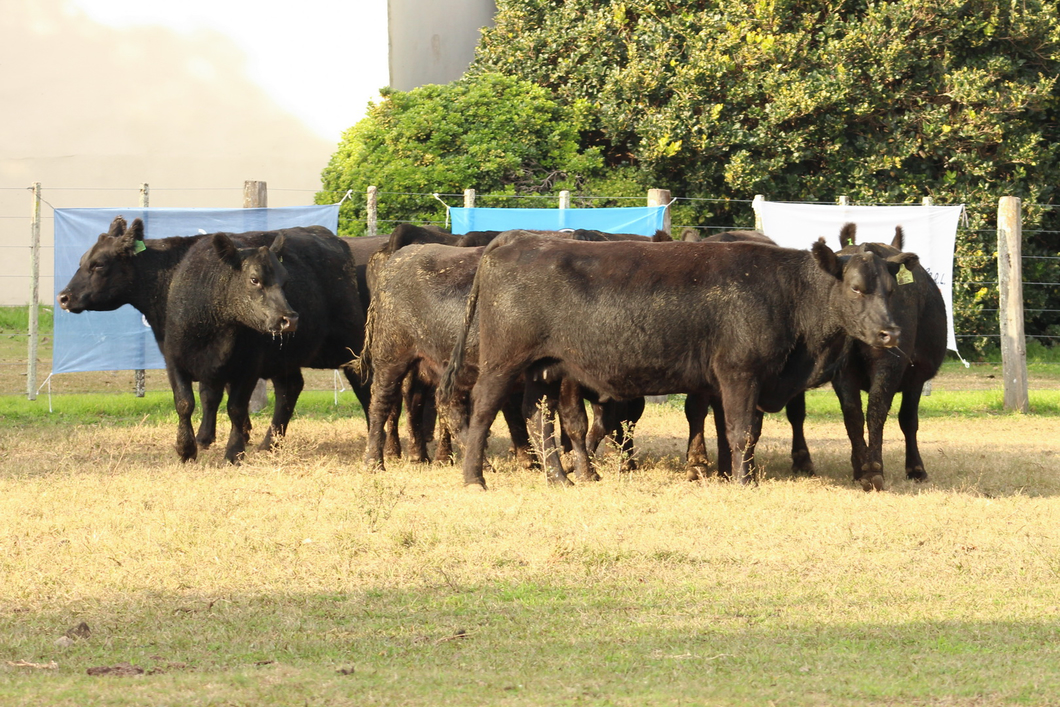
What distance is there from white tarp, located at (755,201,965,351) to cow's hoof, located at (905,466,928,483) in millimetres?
4935

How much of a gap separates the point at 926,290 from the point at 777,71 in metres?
9.94

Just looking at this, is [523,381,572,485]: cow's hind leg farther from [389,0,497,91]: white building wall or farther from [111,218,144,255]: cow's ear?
[389,0,497,91]: white building wall

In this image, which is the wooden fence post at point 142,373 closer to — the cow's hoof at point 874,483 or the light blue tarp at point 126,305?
the light blue tarp at point 126,305

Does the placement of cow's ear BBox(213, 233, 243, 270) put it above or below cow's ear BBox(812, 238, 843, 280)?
above

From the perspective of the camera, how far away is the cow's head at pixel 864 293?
29.6 feet

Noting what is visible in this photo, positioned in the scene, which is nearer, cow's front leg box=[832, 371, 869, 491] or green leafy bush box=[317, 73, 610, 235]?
cow's front leg box=[832, 371, 869, 491]

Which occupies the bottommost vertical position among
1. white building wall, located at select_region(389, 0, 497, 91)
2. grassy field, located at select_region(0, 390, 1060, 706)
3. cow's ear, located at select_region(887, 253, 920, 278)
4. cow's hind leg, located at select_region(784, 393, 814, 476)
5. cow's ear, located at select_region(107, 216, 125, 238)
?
grassy field, located at select_region(0, 390, 1060, 706)

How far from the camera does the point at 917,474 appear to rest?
10.2 meters

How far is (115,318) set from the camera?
44.9 ft

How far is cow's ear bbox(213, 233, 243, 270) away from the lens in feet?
35.1

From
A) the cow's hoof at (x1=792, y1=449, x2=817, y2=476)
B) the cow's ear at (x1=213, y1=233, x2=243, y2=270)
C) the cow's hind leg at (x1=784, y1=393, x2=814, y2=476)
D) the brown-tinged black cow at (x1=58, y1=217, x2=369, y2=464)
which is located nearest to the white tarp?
the cow's hind leg at (x1=784, y1=393, x2=814, y2=476)

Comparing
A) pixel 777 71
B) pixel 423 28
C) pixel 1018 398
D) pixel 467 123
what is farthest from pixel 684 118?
pixel 1018 398

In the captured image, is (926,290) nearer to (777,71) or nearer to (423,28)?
(777,71)

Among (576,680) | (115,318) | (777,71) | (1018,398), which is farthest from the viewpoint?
(777,71)
